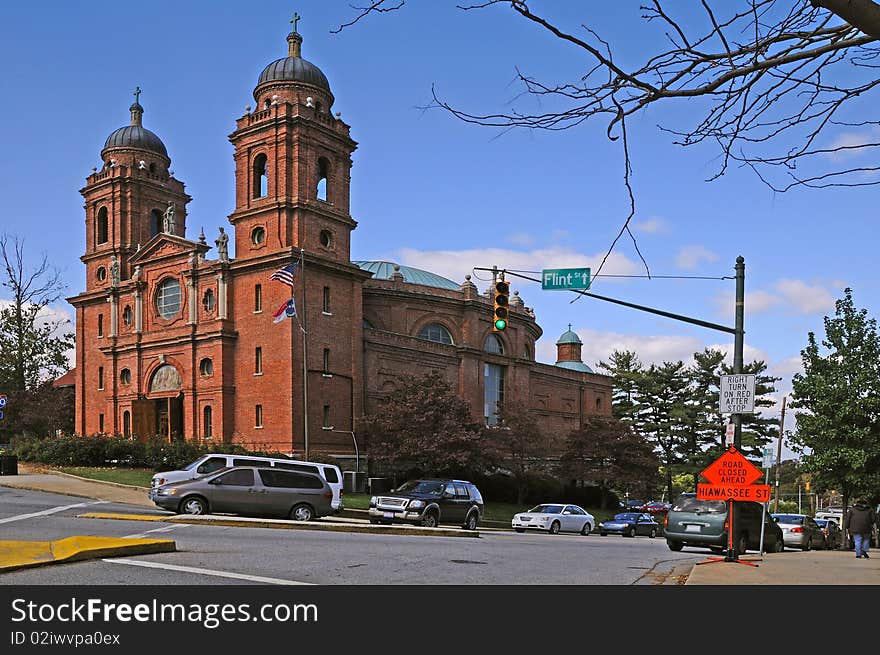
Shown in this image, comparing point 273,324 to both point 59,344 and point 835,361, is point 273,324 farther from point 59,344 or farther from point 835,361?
point 59,344

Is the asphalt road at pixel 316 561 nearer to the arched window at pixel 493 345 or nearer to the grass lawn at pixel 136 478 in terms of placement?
the grass lawn at pixel 136 478

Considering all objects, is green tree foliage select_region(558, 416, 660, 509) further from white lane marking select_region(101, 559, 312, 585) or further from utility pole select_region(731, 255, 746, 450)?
white lane marking select_region(101, 559, 312, 585)

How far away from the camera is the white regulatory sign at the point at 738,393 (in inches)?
694

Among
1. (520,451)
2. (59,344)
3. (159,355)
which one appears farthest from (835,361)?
(59,344)

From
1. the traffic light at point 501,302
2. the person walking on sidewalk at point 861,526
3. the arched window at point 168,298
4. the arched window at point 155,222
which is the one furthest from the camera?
the arched window at point 155,222

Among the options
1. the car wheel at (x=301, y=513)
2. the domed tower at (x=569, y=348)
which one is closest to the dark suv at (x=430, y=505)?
the car wheel at (x=301, y=513)

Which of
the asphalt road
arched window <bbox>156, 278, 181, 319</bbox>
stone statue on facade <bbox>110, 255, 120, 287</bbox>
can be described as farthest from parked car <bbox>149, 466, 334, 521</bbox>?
stone statue on facade <bbox>110, 255, 120, 287</bbox>

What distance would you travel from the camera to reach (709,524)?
21969 millimetres

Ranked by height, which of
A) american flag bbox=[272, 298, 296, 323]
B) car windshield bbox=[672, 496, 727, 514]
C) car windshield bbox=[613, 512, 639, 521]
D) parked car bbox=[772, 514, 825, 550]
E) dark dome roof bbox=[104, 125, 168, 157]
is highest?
dark dome roof bbox=[104, 125, 168, 157]

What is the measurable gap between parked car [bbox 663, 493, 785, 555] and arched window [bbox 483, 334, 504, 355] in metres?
43.9

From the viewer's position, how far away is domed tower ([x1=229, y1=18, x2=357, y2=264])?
50594 millimetres

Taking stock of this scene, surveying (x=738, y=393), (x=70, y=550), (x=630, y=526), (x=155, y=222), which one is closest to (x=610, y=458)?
(x=630, y=526)

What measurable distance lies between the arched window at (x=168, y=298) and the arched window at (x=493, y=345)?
22.3 metres
